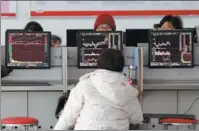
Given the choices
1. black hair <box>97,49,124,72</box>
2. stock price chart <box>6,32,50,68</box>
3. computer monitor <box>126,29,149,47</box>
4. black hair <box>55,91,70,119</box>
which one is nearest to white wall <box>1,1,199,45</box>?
computer monitor <box>126,29,149,47</box>

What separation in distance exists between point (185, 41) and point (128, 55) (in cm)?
54

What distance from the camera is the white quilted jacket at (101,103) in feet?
9.94

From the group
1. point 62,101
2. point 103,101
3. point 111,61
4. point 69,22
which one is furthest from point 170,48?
point 69,22

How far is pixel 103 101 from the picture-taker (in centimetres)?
304

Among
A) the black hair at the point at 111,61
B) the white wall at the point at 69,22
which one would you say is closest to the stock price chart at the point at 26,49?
the black hair at the point at 111,61

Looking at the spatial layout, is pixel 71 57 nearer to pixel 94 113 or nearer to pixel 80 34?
pixel 80 34

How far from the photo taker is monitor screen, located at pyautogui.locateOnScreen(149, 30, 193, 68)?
4.44 metres

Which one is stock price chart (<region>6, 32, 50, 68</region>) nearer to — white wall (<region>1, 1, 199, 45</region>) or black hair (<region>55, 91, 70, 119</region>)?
black hair (<region>55, 91, 70, 119</region>)

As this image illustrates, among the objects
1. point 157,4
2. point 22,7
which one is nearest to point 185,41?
point 157,4

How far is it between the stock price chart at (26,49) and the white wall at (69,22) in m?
3.08

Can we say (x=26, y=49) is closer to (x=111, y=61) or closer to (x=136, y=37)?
(x=136, y=37)

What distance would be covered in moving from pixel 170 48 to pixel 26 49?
130 cm

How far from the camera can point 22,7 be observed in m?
7.61

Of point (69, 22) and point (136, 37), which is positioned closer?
point (136, 37)
